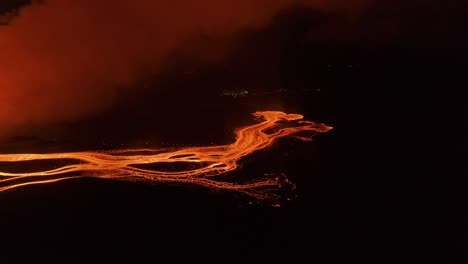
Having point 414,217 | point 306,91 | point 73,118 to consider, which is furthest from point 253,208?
point 306,91

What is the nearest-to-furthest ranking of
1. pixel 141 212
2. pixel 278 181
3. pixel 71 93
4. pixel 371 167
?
1. pixel 141 212
2. pixel 278 181
3. pixel 371 167
4. pixel 71 93

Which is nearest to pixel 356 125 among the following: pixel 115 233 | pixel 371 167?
pixel 371 167

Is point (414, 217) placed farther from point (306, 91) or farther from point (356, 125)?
point (306, 91)

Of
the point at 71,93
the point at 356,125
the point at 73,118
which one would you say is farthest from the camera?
the point at 71,93

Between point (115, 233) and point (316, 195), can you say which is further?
point (316, 195)

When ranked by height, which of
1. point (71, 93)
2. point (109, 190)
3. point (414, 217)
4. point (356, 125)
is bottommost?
point (414, 217)

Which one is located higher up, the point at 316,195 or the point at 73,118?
the point at 73,118
